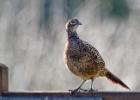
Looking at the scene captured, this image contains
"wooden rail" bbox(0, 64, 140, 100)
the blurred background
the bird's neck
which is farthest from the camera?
the blurred background

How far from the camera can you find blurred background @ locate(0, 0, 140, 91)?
1201 cm

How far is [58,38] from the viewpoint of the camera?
13117mm

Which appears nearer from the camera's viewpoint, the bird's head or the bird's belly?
Answer: the bird's belly

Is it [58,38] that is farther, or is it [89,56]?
[58,38]

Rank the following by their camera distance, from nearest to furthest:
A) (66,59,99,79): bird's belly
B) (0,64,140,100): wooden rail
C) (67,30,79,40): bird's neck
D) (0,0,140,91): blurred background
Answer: (0,64,140,100): wooden rail, (66,59,99,79): bird's belly, (67,30,79,40): bird's neck, (0,0,140,91): blurred background

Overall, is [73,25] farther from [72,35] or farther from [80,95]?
[80,95]

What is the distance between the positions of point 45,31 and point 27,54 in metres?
0.73

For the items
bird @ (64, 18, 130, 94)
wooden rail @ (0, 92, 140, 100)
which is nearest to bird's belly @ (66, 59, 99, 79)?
bird @ (64, 18, 130, 94)

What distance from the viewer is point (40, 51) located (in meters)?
12.8

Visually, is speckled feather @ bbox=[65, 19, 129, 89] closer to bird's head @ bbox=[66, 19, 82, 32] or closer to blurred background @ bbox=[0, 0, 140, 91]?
bird's head @ bbox=[66, 19, 82, 32]

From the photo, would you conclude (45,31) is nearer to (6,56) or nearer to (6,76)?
(6,56)

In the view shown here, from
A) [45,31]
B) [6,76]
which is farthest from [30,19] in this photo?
[6,76]

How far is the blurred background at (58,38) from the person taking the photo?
12008 millimetres

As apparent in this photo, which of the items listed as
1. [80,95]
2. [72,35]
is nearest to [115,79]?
[72,35]
